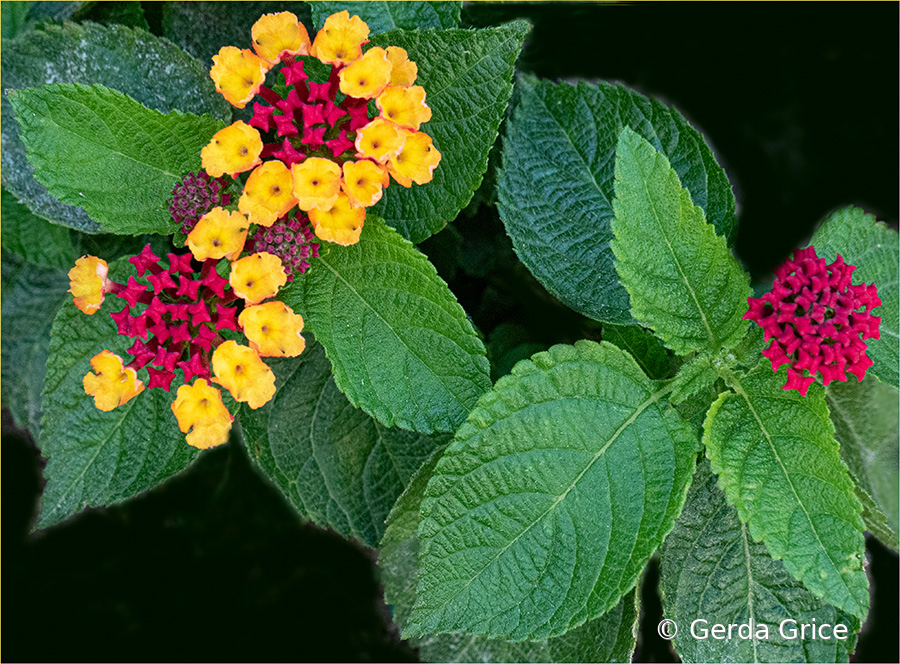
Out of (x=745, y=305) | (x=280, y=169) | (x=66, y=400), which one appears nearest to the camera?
(x=280, y=169)

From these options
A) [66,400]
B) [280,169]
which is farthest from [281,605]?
[280,169]

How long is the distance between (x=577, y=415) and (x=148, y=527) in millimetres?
1150

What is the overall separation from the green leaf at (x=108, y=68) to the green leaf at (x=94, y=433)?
139mm

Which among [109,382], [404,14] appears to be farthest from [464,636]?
[404,14]

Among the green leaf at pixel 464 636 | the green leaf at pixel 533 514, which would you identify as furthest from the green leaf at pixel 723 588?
the green leaf at pixel 533 514

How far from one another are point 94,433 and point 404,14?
64 centimetres

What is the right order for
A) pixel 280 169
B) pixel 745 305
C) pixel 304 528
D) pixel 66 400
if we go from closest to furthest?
pixel 280 169, pixel 745 305, pixel 66 400, pixel 304 528

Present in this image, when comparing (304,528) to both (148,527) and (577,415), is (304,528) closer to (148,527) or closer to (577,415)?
(148,527)

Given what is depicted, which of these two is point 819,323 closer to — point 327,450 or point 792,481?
point 792,481

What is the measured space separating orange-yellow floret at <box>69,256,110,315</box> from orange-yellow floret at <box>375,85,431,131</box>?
1.12ft

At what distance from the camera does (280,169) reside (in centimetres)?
77

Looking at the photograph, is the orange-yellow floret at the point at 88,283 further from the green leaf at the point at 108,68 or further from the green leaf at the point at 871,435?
the green leaf at the point at 871,435

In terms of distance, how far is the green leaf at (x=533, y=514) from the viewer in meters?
0.83

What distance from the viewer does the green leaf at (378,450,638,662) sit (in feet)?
3.28
